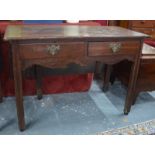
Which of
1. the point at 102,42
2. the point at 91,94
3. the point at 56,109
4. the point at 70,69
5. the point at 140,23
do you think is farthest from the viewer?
the point at 140,23

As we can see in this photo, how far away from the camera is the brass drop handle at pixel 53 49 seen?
128 centimetres

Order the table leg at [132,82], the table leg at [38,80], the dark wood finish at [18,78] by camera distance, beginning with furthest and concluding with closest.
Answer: the table leg at [38,80] < the table leg at [132,82] < the dark wood finish at [18,78]

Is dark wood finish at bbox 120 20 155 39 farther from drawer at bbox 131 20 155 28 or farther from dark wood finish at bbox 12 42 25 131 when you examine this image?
dark wood finish at bbox 12 42 25 131

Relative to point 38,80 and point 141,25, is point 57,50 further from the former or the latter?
point 141,25

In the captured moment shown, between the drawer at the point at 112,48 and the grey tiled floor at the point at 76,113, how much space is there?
578 mm

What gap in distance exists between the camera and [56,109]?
1.81m

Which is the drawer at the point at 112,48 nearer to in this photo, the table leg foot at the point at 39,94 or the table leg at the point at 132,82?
the table leg at the point at 132,82

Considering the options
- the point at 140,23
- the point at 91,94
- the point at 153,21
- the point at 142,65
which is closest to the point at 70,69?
the point at 91,94

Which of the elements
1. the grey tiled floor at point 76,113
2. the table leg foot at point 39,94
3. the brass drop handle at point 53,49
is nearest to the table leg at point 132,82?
the grey tiled floor at point 76,113

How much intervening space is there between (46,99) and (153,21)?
1597 millimetres

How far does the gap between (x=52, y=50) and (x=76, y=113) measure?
685mm

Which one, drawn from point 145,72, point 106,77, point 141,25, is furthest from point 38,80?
point 141,25

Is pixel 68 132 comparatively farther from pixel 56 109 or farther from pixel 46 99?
pixel 46 99

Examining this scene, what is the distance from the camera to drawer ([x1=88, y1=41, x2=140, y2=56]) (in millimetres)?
1372
